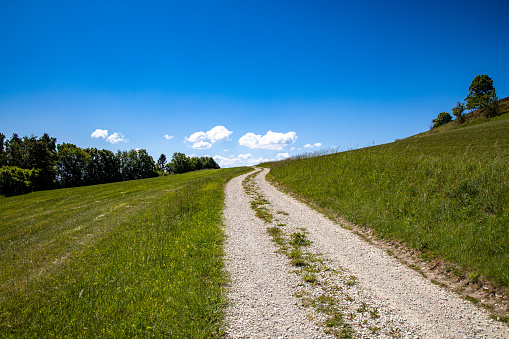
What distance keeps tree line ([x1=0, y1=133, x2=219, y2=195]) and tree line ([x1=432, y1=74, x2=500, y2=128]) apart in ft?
346

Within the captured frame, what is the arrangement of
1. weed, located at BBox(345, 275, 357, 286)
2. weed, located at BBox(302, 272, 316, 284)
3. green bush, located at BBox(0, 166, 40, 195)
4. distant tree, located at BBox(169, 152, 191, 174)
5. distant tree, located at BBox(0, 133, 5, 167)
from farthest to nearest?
distant tree, located at BBox(169, 152, 191, 174), distant tree, located at BBox(0, 133, 5, 167), green bush, located at BBox(0, 166, 40, 195), weed, located at BBox(302, 272, 316, 284), weed, located at BBox(345, 275, 357, 286)

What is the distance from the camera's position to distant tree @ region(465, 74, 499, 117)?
52438 mm

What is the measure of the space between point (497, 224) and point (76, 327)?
443 inches

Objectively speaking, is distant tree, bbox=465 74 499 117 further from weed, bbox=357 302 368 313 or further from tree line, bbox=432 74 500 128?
weed, bbox=357 302 368 313

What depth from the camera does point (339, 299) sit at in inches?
195

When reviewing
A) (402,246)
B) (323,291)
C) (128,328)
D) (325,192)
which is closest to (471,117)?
(325,192)

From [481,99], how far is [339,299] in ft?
259

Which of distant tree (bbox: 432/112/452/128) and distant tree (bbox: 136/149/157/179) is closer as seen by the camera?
distant tree (bbox: 432/112/452/128)

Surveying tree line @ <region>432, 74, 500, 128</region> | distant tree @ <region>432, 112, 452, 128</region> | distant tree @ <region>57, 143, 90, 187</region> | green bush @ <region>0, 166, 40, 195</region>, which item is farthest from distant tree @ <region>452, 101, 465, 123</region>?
distant tree @ <region>57, 143, 90, 187</region>

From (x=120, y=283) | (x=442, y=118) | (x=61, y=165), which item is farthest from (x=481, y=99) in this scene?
(x=61, y=165)

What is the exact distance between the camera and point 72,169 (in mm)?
81438

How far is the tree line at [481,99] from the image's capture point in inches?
2066

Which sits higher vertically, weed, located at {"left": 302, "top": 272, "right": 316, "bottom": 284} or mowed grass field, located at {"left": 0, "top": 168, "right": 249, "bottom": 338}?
mowed grass field, located at {"left": 0, "top": 168, "right": 249, "bottom": 338}

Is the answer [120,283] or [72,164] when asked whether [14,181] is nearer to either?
[72,164]
